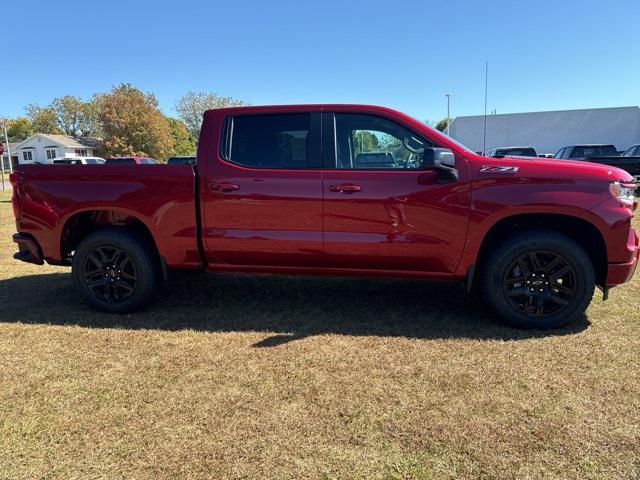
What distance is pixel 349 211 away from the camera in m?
4.04

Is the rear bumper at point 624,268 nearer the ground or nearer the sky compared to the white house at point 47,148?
nearer the ground

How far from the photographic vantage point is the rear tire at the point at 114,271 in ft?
14.6

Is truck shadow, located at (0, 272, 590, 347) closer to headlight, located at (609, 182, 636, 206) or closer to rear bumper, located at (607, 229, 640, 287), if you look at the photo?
rear bumper, located at (607, 229, 640, 287)

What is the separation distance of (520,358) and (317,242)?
73.6 inches

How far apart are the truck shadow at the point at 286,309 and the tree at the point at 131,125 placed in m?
53.7

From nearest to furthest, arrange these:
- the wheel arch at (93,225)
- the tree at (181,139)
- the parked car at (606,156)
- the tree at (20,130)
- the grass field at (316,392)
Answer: the grass field at (316,392) → the wheel arch at (93,225) → the parked car at (606,156) → the tree at (181,139) → the tree at (20,130)

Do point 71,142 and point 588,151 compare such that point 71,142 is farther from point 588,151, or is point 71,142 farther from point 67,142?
point 588,151

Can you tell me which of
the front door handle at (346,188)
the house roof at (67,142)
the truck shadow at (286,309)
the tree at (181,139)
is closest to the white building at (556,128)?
the truck shadow at (286,309)

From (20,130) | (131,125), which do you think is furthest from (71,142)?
(20,130)

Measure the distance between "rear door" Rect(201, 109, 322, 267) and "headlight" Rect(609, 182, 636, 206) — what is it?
2395mm

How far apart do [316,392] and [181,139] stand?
67.4 metres

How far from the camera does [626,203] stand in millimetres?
3814

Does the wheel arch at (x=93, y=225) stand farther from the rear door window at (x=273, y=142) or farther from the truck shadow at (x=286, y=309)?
the rear door window at (x=273, y=142)

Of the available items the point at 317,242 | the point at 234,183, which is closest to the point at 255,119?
the point at 234,183
